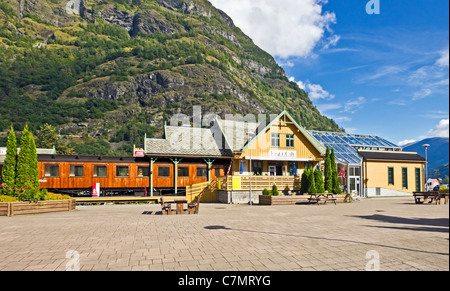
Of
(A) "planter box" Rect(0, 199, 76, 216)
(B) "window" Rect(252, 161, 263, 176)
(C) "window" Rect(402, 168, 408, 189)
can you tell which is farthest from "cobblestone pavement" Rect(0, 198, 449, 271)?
(C) "window" Rect(402, 168, 408, 189)

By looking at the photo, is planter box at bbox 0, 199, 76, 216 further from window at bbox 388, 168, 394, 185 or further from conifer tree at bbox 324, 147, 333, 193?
window at bbox 388, 168, 394, 185

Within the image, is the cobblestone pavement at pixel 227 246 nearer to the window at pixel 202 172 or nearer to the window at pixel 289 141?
the window at pixel 202 172

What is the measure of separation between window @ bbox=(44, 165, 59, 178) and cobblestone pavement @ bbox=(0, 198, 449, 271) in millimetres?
13615

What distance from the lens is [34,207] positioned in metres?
17.5

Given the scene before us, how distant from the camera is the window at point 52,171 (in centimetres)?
2537

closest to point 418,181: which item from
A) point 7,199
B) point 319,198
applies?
point 319,198

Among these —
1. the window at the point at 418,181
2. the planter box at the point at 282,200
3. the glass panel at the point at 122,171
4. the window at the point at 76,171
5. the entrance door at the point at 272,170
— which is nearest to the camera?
the planter box at the point at 282,200

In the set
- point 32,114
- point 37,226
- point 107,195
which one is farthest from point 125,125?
point 37,226

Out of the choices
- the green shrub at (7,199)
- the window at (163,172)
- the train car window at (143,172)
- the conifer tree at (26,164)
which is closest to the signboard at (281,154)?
the window at (163,172)

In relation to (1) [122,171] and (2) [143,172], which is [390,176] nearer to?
(2) [143,172]

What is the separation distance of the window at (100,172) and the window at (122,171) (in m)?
0.97

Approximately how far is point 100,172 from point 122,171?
5.79 ft

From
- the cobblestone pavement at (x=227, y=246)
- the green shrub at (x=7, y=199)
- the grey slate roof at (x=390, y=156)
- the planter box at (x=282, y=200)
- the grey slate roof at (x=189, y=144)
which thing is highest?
the grey slate roof at (x=189, y=144)

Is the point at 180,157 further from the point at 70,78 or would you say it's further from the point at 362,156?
the point at 70,78
